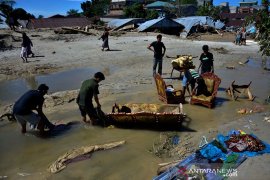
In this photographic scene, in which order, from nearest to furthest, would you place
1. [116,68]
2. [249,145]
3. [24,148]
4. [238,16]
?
[249,145] < [24,148] < [116,68] < [238,16]

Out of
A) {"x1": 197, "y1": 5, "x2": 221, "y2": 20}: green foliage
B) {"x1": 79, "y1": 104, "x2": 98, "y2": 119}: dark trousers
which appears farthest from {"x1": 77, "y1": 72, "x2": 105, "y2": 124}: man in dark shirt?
{"x1": 197, "y1": 5, "x2": 221, "y2": 20}: green foliage

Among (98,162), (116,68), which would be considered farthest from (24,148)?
(116,68)

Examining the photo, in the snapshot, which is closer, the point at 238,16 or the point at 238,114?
the point at 238,114

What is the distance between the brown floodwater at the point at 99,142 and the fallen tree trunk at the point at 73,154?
14 centimetres

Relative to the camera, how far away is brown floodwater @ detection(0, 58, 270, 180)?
6988mm

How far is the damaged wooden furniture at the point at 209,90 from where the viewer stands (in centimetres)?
1076

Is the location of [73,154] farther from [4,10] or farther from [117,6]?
[117,6]

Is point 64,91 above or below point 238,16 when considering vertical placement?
below

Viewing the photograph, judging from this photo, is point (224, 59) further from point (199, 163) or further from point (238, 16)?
point (238, 16)

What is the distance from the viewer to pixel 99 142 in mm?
8484

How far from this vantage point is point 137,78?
15.4m

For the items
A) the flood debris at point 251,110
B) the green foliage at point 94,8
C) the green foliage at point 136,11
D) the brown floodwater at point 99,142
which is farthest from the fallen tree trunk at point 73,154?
the green foliage at point 94,8

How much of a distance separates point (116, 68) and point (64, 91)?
18.0ft

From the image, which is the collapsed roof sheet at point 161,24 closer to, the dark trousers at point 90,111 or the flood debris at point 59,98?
the flood debris at point 59,98
